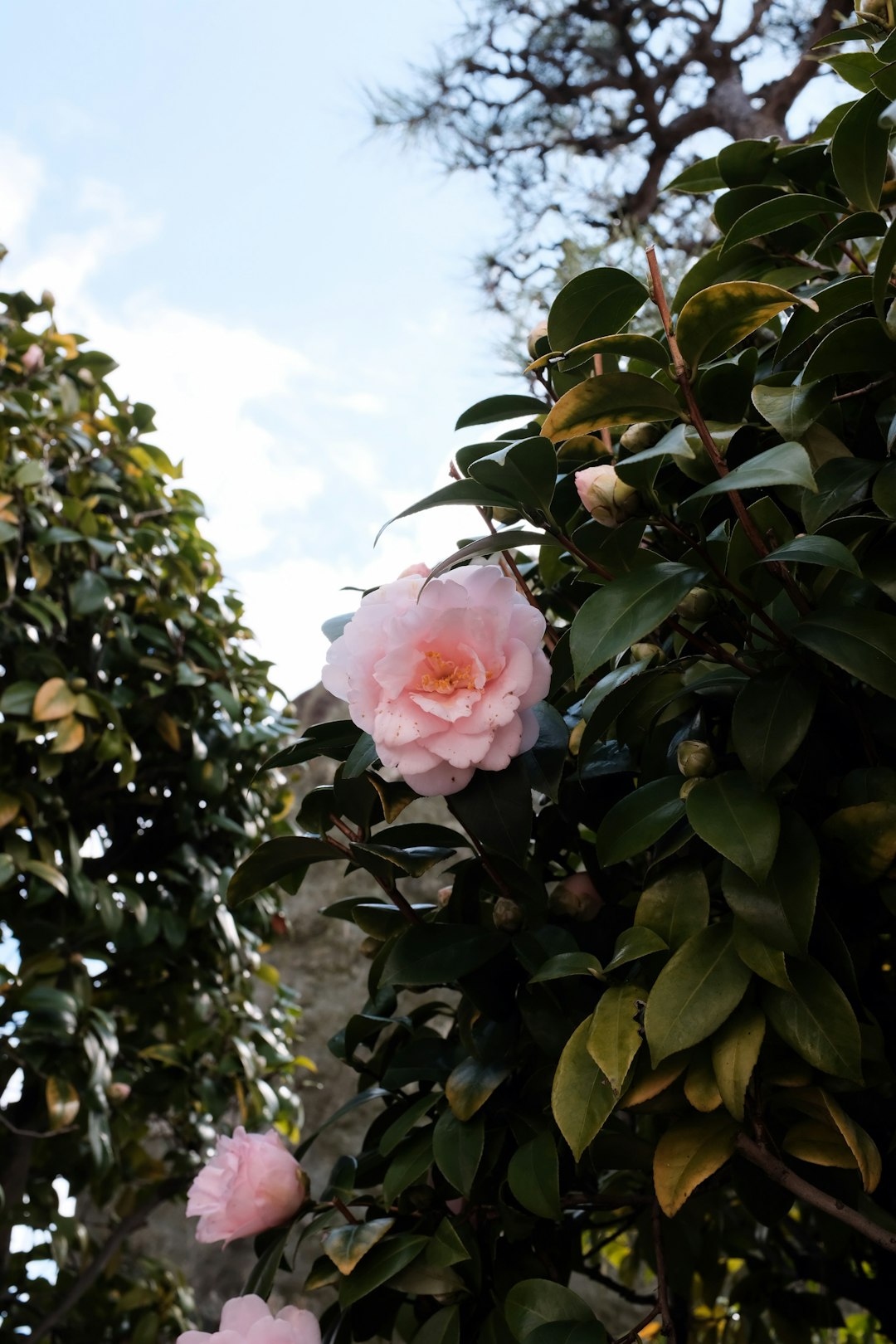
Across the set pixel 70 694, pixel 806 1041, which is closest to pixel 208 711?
pixel 70 694

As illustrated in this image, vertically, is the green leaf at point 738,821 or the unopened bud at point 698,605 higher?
the unopened bud at point 698,605

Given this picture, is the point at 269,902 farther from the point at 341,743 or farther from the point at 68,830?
the point at 341,743

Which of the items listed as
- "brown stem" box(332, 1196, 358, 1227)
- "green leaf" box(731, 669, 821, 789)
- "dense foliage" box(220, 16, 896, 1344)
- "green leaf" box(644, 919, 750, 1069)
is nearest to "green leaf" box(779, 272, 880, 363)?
"dense foliage" box(220, 16, 896, 1344)

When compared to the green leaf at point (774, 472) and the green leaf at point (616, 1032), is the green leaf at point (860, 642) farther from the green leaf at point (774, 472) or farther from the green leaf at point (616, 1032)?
the green leaf at point (616, 1032)

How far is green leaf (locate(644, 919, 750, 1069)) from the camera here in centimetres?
45

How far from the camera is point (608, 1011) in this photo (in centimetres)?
48

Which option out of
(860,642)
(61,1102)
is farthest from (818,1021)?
(61,1102)

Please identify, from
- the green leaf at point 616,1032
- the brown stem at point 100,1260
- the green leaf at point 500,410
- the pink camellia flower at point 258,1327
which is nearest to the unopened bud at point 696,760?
the green leaf at point 616,1032

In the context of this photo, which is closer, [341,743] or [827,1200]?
[827,1200]

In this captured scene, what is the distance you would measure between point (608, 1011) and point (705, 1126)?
8cm

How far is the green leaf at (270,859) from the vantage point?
1.90ft

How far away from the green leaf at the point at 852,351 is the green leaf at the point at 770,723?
0.32ft

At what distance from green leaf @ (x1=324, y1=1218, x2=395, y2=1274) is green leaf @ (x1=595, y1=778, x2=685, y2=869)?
0.78ft

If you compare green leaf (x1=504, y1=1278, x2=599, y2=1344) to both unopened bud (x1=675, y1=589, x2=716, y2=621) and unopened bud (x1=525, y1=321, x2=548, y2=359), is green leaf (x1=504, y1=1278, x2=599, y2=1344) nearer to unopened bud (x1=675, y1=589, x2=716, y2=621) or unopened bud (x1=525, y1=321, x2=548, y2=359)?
Result: unopened bud (x1=675, y1=589, x2=716, y2=621)
